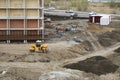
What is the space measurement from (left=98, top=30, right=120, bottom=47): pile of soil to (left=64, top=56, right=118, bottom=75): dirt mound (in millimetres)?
11554

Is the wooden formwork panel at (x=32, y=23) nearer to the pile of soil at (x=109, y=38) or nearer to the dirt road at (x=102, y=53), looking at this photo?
the dirt road at (x=102, y=53)

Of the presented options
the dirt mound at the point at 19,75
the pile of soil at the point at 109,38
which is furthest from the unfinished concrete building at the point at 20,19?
the dirt mound at the point at 19,75

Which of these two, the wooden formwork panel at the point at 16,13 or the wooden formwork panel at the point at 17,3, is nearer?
the wooden formwork panel at the point at 17,3

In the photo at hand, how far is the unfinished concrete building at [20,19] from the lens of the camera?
47.7m

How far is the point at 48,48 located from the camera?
144 feet

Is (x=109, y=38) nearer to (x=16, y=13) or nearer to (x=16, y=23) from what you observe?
(x=16, y=23)

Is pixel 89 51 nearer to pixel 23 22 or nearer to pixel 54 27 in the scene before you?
pixel 23 22

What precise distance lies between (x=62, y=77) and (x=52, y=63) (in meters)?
6.54

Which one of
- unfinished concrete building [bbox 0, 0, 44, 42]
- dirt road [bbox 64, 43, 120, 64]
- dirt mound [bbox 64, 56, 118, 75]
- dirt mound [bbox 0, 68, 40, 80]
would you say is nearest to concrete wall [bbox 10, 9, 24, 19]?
unfinished concrete building [bbox 0, 0, 44, 42]

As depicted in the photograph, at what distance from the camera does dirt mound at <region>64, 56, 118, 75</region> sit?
1403 inches

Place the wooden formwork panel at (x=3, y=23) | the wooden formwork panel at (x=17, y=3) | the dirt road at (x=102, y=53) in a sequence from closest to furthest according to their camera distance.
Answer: the dirt road at (x=102, y=53) → the wooden formwork panel at (x=17, y=3) → the wooden formwork panel at (x=3, y=23)

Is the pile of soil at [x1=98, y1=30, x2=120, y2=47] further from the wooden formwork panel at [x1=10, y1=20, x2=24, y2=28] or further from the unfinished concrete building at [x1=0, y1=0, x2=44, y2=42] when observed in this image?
the wooden formwork panel at [x1=10, y1=20, x2=24, y2=28]

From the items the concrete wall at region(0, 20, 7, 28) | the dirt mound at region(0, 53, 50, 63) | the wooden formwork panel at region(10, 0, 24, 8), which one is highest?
the wooden formwork panel at region(10, 0, 24, 8)

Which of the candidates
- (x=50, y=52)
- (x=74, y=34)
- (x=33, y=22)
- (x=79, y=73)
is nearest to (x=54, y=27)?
(x=74, y=34)
